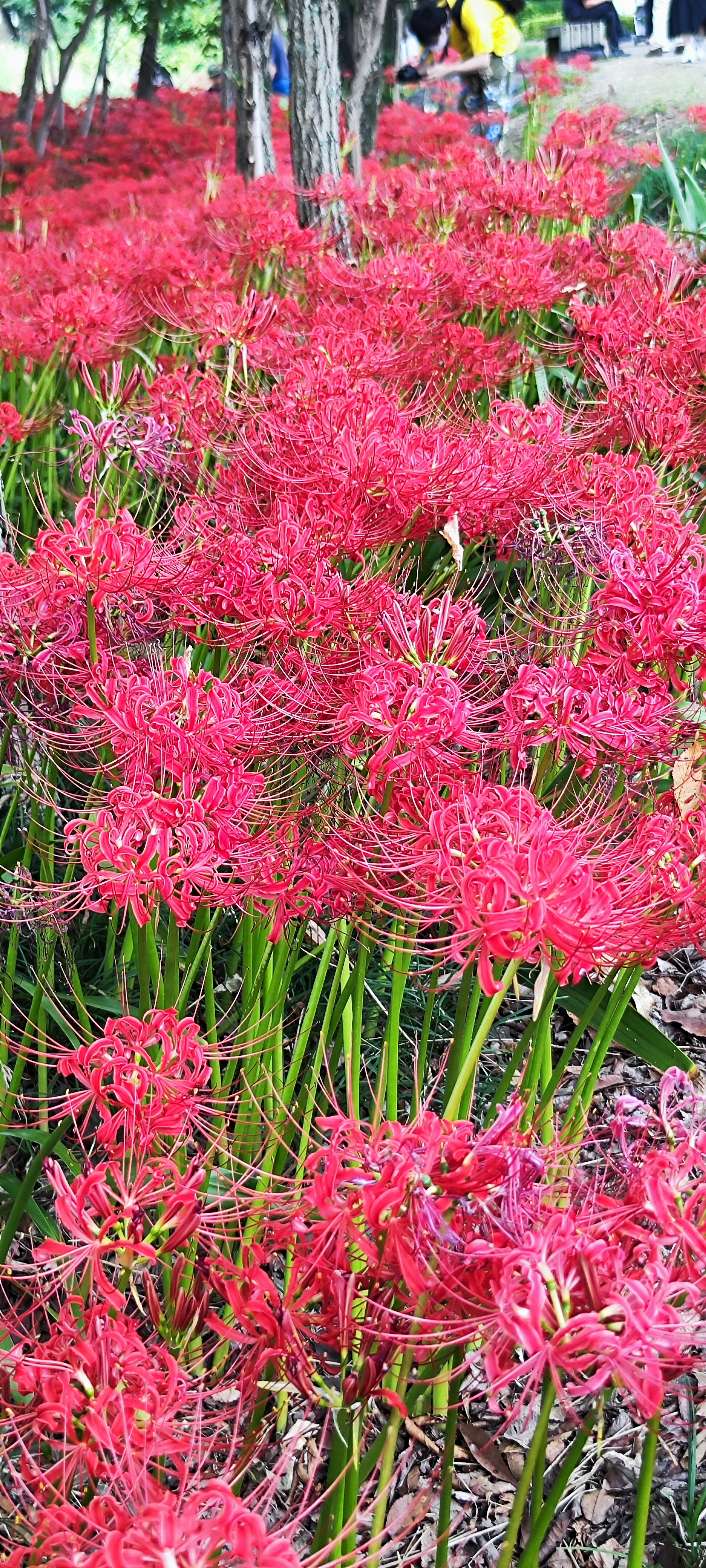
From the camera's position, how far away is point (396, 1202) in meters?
0.77

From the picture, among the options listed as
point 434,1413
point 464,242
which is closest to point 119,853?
point 434,1413

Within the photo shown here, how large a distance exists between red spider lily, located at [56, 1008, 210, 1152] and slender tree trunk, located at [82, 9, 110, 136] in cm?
1070

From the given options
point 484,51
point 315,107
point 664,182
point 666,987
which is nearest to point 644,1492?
point 666,987

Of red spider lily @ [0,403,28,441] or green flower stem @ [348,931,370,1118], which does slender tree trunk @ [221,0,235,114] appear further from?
green flower stem @ [348,931,370,1118]

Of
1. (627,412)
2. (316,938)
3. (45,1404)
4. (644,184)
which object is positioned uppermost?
(644,184)

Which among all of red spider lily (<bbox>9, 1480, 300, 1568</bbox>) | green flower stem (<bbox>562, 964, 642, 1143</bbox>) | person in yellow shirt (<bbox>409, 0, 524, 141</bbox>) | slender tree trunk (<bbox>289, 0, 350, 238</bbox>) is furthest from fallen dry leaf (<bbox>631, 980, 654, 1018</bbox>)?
person in yellow shirt (<bbox>409, 0, 524, 141</bbox>)

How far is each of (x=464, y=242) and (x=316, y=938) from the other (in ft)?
8.25

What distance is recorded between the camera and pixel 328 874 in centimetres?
134

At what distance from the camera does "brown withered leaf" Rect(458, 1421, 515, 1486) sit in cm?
166

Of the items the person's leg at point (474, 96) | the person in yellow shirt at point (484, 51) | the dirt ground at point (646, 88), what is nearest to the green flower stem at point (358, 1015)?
the person in yellow shirt at point (484, 51)

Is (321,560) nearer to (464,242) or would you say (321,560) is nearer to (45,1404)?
(45,1404)

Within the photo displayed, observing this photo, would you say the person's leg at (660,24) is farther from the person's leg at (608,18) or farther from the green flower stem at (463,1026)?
the green flower stem at (463,1026)

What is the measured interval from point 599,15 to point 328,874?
12.3m

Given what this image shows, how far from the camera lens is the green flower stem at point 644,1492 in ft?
2.72
